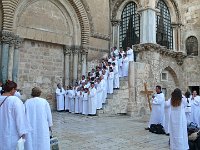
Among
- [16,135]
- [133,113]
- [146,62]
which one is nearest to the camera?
[16,135]

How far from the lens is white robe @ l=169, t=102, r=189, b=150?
19.0 ft

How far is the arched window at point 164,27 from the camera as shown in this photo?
55.0ft

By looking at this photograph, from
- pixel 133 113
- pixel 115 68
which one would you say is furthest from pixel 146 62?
pixel 133 113

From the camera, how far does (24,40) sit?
46.2 ft

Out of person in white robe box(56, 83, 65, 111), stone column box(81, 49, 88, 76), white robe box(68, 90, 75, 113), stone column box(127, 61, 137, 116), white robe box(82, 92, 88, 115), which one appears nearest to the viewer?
stone column box(127, 61, 137, 116)

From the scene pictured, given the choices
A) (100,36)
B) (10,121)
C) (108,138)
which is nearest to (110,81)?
(100,36)

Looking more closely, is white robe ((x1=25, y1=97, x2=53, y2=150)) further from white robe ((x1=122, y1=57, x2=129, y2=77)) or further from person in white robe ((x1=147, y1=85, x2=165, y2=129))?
white robe ((x1=122, y1=57, x2=129, y2=77))

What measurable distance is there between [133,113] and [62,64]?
5.16 metres

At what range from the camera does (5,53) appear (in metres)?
13.1

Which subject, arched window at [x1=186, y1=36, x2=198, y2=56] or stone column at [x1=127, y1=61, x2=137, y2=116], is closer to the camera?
stone column at [x1=127, y1=61, x2=137, y2=116]

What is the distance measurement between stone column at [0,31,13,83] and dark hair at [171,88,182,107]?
9.24m

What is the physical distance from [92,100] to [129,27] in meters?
6.21

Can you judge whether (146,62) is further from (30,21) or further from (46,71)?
(30,21)

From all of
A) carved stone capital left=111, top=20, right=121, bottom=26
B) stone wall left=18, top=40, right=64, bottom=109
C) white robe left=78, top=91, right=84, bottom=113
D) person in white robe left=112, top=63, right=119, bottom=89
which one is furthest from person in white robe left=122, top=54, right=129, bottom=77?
carved stone capital left=111, top=20, right=121, bottom=26
